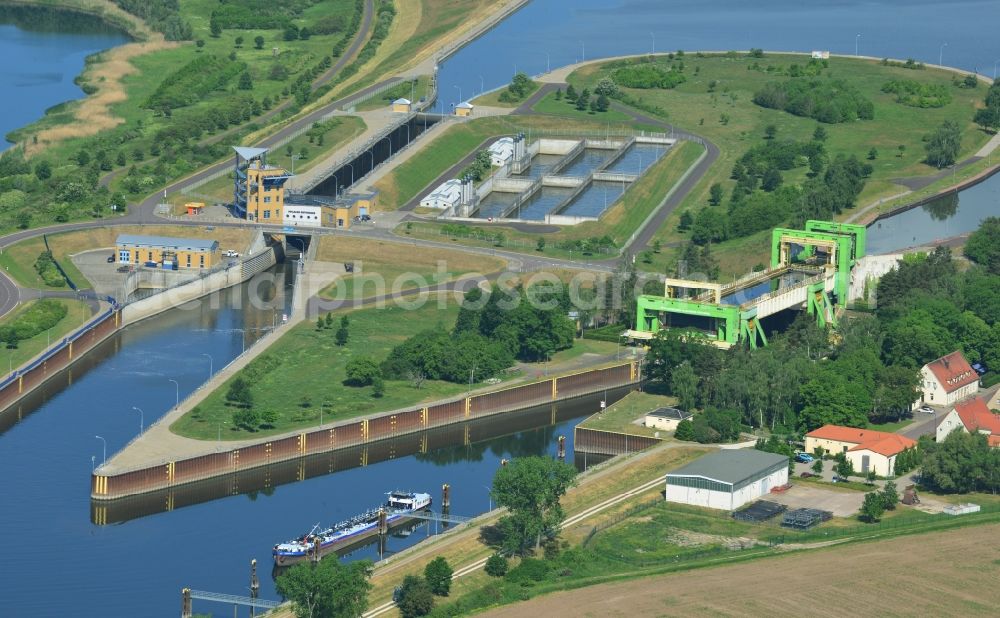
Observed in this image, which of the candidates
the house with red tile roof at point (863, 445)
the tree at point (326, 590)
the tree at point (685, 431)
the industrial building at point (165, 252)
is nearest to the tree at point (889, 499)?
the house with red tile roof at point (863, 445)

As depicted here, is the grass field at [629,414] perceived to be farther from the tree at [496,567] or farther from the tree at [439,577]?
the tree at [439,577]

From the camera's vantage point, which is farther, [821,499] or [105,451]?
[105,451]

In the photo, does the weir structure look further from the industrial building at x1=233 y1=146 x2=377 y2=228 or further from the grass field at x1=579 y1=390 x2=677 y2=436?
the industrial building at x1=233 y1=146 x2=377 y2=228

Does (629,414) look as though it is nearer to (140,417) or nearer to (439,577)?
(140,417)

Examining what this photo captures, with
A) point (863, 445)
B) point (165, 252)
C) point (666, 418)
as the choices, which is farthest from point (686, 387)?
point (165, 252)

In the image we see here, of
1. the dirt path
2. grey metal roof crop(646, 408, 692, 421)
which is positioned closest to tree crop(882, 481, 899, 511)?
the dirt path

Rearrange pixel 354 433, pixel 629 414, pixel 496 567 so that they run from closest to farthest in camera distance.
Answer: pixel 496 567 < pixel 354 433 < pixel 629 414

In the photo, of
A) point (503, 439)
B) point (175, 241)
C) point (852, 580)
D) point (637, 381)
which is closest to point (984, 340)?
point (637, 381)
